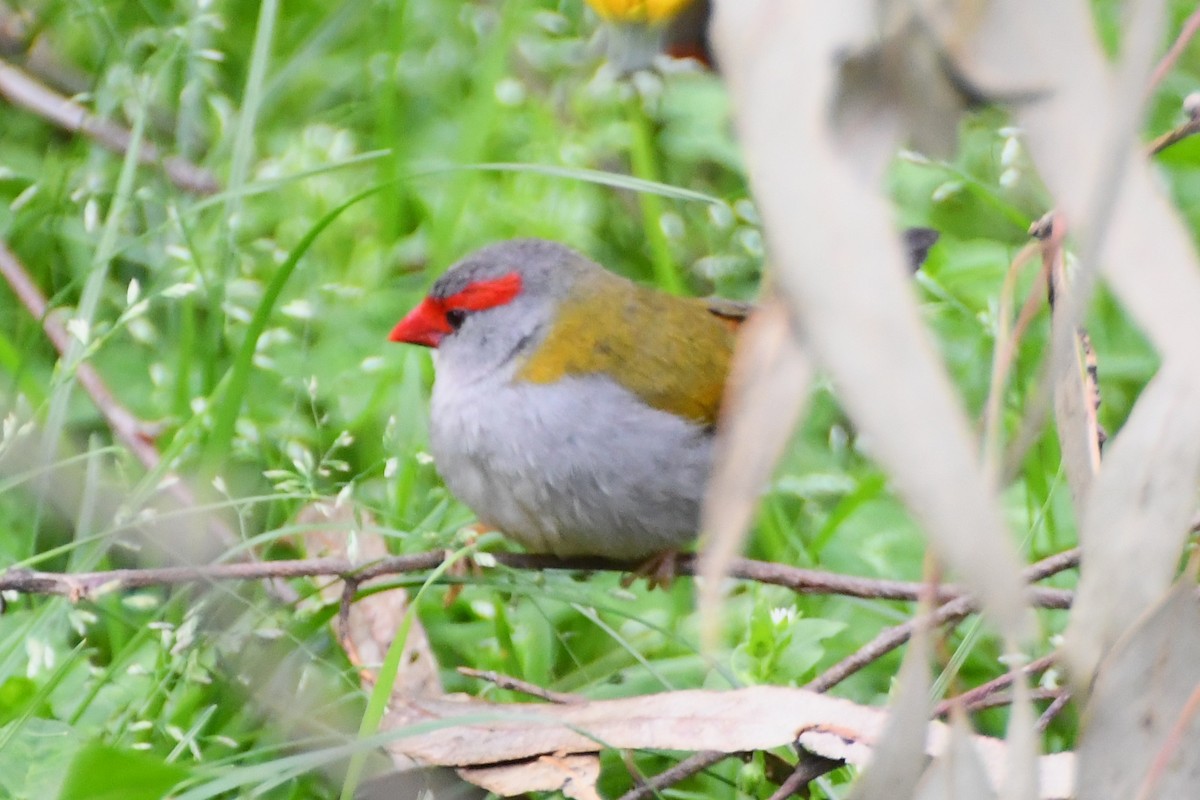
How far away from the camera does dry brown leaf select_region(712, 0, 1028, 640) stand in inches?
46.3

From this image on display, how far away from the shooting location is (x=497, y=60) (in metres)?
4.38

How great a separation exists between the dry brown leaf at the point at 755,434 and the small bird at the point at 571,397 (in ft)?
6.46

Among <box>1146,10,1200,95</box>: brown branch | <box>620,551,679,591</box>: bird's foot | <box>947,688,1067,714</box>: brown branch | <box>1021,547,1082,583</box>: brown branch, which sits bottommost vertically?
<box>620,551,679,591</box>: bird's foot

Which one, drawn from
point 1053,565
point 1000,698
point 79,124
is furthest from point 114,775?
point 79,124

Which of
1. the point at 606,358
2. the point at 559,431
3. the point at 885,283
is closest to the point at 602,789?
the point at 559,431

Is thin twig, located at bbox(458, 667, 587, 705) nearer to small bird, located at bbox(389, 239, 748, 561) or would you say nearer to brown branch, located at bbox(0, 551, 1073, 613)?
brown branch, located at bbox(0, 551, 1073, 613)

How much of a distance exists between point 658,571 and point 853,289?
90.6 inches

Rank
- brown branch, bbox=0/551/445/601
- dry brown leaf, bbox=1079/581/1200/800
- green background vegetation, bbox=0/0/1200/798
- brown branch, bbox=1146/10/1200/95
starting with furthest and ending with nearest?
green background vegetation, bbox=0/0/1200/798 → brown branch, bbox=0/551/445/601 → dry brown leaf, bbox=1079/581/1200/800 → brown branch, bbox=1146/10/1200/95

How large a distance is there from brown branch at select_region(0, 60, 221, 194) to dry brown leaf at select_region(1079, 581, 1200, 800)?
3625 millimetres

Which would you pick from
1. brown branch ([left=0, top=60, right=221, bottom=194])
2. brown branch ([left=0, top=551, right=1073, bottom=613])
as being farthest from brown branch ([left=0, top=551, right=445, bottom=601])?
brown branch ([left=0, top=60, right=221, bottom=194])

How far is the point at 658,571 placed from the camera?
3.46 m

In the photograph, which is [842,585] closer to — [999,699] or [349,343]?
[999,699]

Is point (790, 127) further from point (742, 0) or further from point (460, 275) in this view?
point (460, 275)

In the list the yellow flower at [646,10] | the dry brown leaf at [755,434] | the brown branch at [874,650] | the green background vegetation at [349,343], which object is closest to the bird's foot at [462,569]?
the green background vegetation at [349,343]
